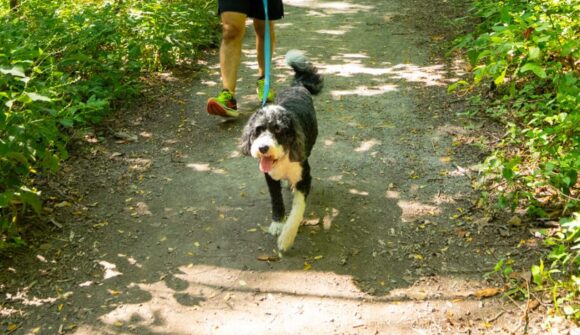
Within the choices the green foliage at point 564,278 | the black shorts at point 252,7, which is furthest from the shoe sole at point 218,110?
the green foliage at point 564,278

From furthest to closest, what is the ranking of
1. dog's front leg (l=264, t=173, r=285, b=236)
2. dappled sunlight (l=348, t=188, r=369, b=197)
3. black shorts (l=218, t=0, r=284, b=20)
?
black shorts (l=218, t=0, r=284, b=20) → dappled sunlight (l=348, t=188, r=369, b=197) → dog's front leg (l=264, t=173, r=285, b=236)

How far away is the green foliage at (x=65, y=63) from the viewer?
136 inches

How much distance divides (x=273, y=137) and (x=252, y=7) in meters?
2.37

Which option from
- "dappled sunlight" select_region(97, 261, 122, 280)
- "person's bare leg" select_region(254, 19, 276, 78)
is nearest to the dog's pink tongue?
"dappled sunlight" select_region(97, 261, 122, 280)

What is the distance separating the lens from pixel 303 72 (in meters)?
4.58

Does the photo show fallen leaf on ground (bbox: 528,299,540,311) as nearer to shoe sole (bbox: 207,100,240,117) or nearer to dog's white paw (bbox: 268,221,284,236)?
dog's white paw (bbox: 268,221,284,236)

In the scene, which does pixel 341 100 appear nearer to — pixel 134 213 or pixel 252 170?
pixel 252 170

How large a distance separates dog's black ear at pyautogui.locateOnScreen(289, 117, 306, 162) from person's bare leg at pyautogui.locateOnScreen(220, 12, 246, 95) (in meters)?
2.15

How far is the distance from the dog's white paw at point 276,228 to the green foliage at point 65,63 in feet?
5.40

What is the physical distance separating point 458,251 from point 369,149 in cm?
165

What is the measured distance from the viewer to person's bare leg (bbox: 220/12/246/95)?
5.20 m

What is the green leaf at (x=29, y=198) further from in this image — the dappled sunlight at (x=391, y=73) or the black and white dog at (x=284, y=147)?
the dappled sunlight at (x=391, y=73)

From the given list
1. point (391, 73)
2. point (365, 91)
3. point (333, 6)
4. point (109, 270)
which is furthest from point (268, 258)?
point (333, 6)

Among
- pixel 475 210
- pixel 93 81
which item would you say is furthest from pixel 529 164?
pixel 93 81
